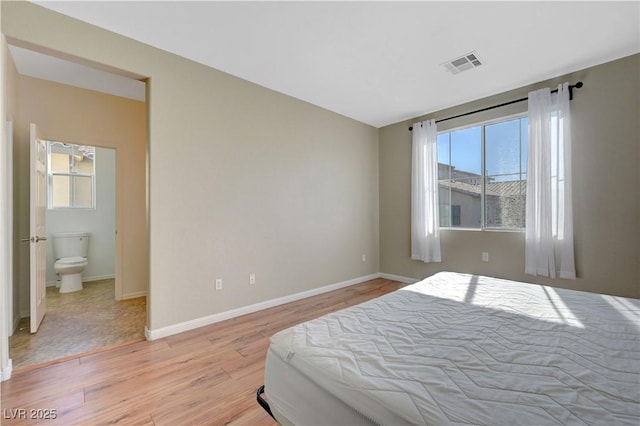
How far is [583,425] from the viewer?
2.35 ft

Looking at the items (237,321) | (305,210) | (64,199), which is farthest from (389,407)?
(64,199)

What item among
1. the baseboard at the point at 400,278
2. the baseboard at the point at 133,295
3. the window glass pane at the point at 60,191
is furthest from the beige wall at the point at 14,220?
the baseboard at the point at 400,278

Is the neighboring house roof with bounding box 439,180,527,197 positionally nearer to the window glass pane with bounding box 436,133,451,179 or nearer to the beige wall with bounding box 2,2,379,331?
the window glass pane with bounding box 436,133,451,179

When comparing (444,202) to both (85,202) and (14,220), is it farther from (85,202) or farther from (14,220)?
(85,202)

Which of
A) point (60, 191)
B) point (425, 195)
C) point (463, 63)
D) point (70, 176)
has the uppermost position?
point (463, 63)

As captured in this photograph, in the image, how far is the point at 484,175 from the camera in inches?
149

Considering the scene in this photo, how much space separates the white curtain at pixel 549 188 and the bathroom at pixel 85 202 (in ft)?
20.7

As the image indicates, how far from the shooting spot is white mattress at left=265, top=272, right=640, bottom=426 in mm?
792

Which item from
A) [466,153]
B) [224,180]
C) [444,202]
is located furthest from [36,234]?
[466,153]

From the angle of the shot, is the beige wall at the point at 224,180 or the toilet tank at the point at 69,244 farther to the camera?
the toilet tank at the point at 69,244

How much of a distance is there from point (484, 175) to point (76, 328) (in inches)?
203

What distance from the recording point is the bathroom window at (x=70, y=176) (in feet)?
15.0

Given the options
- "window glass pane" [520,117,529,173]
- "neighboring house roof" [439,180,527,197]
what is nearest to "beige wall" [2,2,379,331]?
"neighboring house roof" [439,180,527,197]

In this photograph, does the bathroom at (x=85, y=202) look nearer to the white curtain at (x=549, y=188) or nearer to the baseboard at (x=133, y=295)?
the baseboard at (x=133, y=295)
